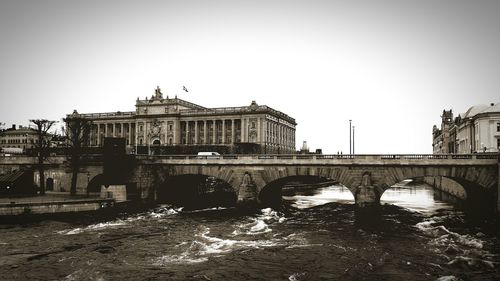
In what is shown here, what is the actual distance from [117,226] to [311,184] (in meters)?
72.7

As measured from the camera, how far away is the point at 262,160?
5934cm

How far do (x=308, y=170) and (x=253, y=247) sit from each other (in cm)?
2335

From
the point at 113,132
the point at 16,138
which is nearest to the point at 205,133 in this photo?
the point at 113,132

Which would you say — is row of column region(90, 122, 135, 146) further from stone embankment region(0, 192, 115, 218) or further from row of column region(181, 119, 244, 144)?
stone embankment region(0, 192, 115, 218)

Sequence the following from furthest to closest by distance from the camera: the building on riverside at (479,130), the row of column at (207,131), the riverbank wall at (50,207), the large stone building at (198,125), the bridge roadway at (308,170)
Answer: the row of column at (207,131) → the large stone building at (198,125) → the building on riverside at (479,130) → the bridge roadway at (308,170) → the riverbank wall at (50,207)

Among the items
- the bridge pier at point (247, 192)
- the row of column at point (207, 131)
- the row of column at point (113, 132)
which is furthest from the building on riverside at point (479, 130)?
the row of column at point (113, 132)

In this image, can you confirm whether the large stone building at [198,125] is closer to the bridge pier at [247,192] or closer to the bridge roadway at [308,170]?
the bridge roadway at [308,170]

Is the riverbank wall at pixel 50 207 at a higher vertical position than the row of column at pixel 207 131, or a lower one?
lower

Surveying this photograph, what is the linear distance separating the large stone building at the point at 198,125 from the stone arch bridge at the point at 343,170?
48473 mm

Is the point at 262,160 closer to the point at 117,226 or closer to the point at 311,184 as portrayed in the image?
the point at 117,226

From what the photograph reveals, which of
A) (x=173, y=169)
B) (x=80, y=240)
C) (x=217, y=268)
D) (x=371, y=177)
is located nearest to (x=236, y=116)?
(x=173, y=169)

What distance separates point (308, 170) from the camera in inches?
2238

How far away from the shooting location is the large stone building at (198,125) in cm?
11653

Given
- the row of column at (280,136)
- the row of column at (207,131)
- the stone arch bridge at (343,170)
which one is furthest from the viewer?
the row of column at (207,131)
